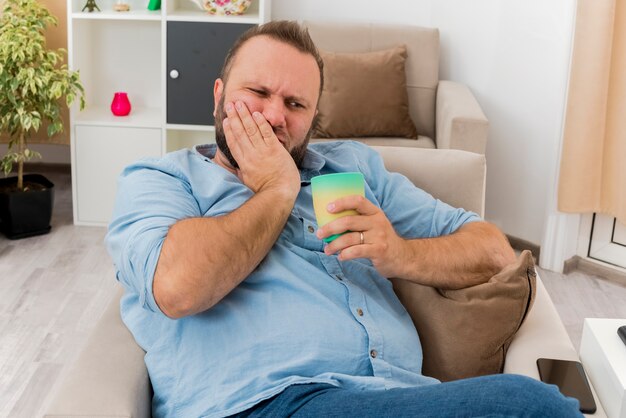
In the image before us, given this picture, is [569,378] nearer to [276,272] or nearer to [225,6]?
[276,272]

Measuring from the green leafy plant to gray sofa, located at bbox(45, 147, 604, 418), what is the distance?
176 centimetres

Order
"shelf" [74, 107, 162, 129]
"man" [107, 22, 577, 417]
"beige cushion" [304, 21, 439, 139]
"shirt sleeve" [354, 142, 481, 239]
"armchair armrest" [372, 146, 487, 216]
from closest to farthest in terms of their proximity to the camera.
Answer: "man" [107, 22, 577, 417] < "shirt sleeve" [354, 142, 481, 239] < "armchair armrest" [372, 146, 487, 216] < "shelf" [74, 107, 162, 129] < "beige cushion" [304, 21, 439, 139]

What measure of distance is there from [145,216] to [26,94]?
2.07m

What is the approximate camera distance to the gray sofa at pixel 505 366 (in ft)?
4.27

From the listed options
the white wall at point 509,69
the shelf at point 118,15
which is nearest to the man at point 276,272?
the white wall at point 509,69

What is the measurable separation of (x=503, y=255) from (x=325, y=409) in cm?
57

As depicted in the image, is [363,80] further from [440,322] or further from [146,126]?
[440,322]

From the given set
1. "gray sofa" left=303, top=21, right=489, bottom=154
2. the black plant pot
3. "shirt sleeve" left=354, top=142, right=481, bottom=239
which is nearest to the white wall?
"gray sofa" left=303, top=21, right=489, bottom=154

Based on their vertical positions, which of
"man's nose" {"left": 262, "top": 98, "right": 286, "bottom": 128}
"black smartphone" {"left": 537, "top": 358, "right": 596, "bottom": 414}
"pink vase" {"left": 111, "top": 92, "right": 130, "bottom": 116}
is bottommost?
"black smartphone" {"left": 537, "top": 358, "right": 596, "bottom": 414}

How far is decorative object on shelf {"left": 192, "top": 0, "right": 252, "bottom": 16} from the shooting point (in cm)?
358

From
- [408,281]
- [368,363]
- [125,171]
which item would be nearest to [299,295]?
[368,363]

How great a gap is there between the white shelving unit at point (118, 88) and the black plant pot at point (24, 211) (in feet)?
0.58

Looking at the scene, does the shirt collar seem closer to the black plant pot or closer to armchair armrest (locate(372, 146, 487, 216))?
armchair armrest (locate(372, 146, 487, 216))

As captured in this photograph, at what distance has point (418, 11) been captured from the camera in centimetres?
400
